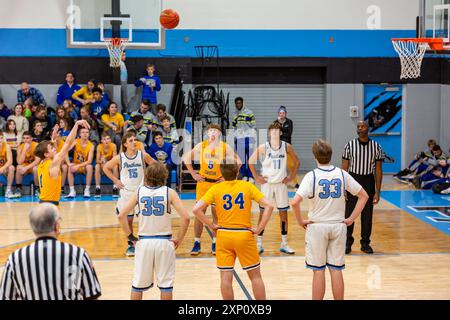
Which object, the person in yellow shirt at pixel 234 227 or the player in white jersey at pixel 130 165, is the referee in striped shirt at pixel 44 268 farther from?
the player in white jersey at pixel 130 165

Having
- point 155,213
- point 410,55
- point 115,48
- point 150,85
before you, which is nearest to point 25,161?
point 115,48

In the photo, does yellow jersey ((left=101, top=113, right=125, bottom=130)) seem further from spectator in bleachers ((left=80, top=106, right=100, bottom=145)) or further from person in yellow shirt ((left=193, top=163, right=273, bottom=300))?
person in yellow shirt ((left=193, top=163, right=273, bottom=300))

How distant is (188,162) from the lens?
36.2ft

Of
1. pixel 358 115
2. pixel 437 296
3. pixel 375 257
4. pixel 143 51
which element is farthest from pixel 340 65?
pixel 437 296

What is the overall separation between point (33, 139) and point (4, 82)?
3.12 m

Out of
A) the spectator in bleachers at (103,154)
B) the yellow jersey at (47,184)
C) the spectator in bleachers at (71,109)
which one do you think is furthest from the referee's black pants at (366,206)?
the spectator in bleachers at (71,109)

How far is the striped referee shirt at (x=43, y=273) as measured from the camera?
17.5 feet

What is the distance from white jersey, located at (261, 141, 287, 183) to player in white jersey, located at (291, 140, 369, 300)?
3170mm

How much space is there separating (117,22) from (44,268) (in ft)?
45.7

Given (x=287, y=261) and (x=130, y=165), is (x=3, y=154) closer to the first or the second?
(x=130, y=165)

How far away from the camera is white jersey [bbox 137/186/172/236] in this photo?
24.3ft

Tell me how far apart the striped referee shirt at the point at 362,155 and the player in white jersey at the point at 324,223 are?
3116 mm

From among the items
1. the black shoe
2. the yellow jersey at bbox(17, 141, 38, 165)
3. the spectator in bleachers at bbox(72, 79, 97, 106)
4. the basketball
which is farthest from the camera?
the spectator in bleachers at bbox(72, 79, 97, 106)

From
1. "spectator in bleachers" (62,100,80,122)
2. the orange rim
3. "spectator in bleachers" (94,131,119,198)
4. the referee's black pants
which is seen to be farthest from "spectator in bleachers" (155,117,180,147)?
the referee's black pants
